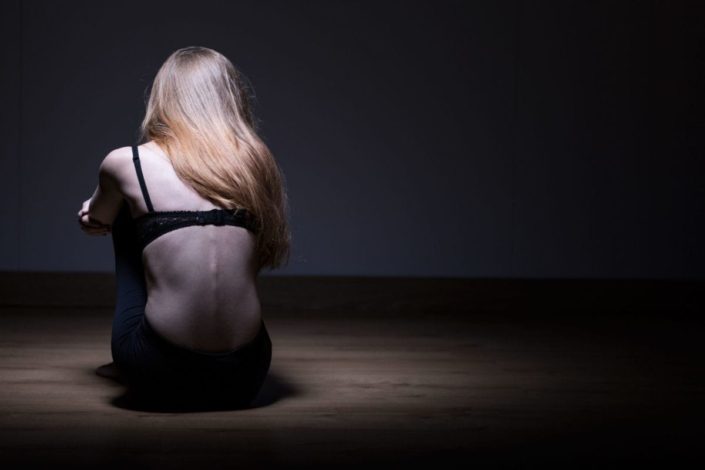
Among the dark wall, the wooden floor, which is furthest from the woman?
the dark wall

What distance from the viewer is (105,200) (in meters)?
2.78

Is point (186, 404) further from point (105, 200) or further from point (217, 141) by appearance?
point (217, 141)

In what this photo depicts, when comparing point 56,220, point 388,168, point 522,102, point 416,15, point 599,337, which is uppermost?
point 416,15

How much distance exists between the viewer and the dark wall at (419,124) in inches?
192

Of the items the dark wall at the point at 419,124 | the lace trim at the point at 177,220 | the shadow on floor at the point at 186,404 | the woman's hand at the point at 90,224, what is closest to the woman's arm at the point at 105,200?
the woman's hand at the point at 90,224

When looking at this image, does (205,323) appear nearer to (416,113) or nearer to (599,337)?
(599,337)

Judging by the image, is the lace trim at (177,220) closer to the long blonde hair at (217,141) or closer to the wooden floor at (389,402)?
the long blonde hair at (217,141)

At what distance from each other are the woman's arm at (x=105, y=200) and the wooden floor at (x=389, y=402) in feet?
1.65

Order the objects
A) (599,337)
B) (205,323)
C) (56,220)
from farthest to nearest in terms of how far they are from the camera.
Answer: (56,220) < (599,337) < (205,323)

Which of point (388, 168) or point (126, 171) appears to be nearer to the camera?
point (126, 171)

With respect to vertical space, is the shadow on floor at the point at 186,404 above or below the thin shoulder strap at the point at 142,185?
below

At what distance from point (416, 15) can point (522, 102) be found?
69cm

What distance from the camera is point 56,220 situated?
4.91m

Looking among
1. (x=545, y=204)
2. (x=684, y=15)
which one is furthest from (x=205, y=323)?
(x=684, y=15)
